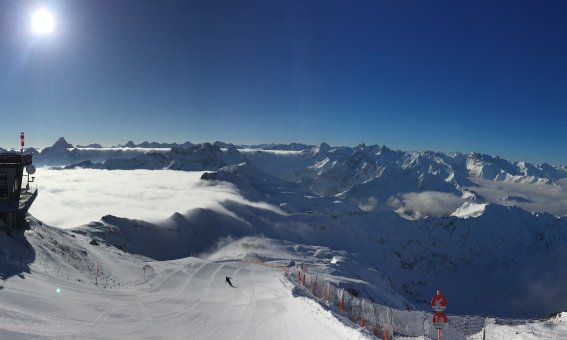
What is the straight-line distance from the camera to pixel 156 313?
24.1 metres

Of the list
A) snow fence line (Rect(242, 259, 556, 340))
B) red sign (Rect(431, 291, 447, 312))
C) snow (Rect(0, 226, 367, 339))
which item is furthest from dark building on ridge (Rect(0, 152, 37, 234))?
red sign (Rect(431, 291, 447, 312))

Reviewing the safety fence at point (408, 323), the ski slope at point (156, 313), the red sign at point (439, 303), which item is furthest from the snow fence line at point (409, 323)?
the red sign at point (439, 303)

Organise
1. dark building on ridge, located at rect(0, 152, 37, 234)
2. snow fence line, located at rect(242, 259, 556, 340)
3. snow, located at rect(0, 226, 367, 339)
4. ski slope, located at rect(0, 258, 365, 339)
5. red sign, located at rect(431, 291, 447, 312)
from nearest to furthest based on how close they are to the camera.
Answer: red sign, located at rect(431, 291, 447, 312) → ski slope, located at rect(0, 258, 365, 339) → snow, located at rect(0, 226, 367, 339) → snow fence line, located at rect(242, 259, 556, 340) → dark building on ridge, located at rect(0, 152, 37, 234)

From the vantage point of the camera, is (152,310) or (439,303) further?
(152,310)

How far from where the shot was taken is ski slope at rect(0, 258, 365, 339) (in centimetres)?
1750

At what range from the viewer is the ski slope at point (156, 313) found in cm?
1750

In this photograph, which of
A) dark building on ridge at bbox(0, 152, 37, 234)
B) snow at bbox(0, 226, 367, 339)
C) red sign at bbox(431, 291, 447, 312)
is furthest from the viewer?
dark building on ridge at bbox(0, 152, 37, 234)

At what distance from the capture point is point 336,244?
18575 centimetres

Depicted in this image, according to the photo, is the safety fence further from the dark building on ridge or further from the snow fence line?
the dark building on ridge

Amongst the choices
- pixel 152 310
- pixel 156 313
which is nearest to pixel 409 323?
pixel 156 313

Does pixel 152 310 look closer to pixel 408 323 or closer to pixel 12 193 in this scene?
pixel 408 323

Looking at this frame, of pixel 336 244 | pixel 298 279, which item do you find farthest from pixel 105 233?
pixel 336 244

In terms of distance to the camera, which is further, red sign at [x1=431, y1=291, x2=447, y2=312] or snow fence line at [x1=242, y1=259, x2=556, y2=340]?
snow fence line at [x1=242, y1=259, x2=556, y2=340]

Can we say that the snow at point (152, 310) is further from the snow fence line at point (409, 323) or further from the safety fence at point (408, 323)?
the safety fence at point (408, 323)
